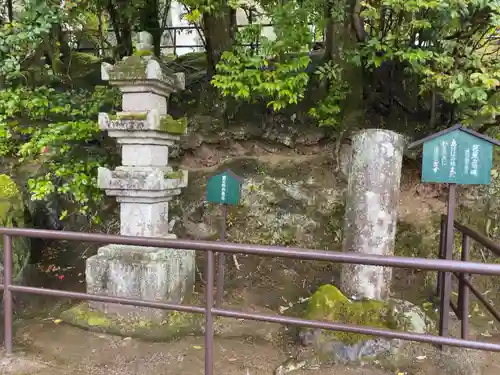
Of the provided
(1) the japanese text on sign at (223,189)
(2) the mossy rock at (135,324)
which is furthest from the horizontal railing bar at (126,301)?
(1) the japanese text on sign at (223,189)

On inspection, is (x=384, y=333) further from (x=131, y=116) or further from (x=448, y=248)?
(x=131, y=116)

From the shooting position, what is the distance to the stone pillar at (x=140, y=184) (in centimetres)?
397

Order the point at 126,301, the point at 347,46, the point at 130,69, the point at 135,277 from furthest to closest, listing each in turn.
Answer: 1. the point at 347,46
2. the point at 135,277
3. the point at 130,69
4. the point at 126,301

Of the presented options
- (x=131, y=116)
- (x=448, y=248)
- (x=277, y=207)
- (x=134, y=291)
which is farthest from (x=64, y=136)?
(x=448, y=248)

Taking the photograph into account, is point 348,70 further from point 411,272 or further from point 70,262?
point 70,262

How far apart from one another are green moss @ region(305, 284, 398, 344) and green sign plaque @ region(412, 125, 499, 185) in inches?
47.1

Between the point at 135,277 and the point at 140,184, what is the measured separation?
3.02ft

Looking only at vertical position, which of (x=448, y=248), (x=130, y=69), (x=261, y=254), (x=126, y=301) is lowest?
(x=126, y=301)

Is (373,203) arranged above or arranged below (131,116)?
below

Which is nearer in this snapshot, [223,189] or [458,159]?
[458,159]

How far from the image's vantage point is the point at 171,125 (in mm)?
4195

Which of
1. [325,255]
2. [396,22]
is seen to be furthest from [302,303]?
[396,22]

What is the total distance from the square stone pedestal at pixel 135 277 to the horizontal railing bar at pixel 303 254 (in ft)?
5.00

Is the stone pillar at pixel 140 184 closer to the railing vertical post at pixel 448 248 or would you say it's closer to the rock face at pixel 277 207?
the rock face at pixel 277 207
